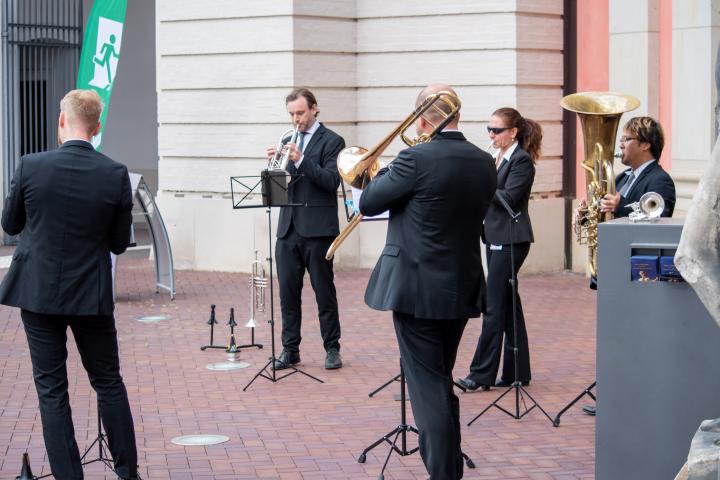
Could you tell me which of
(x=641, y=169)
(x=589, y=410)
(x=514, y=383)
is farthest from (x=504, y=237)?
(x=589, y=410)

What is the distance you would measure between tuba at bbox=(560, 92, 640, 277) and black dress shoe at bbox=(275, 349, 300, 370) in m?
2.77

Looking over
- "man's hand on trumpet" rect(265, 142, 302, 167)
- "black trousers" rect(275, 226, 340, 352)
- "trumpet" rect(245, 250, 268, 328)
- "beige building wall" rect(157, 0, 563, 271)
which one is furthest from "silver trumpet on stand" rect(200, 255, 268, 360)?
"beige building wall" rect(157, 0, 563, 271)

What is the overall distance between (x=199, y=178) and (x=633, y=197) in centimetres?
856

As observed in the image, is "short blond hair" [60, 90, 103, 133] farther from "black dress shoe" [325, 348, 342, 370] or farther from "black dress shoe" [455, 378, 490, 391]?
"black dress shoe" [325, 348, 342, 370]

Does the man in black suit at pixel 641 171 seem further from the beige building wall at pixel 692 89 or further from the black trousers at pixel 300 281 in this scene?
the beige building wall at pixel 692 89

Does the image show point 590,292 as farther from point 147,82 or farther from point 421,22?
point 147,82

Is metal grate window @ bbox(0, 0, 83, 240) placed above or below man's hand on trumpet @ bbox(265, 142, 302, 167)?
above

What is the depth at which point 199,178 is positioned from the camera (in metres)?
15.1

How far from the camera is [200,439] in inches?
286

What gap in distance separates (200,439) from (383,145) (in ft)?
7.19

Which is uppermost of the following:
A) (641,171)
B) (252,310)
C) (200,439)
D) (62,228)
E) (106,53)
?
(106,53)

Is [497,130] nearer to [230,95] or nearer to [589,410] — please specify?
[589,410]

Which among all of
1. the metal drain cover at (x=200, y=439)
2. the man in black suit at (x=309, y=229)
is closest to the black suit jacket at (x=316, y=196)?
the man in black suit at (x=309, y=229)

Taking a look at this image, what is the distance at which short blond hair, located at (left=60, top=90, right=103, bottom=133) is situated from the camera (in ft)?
19.4
